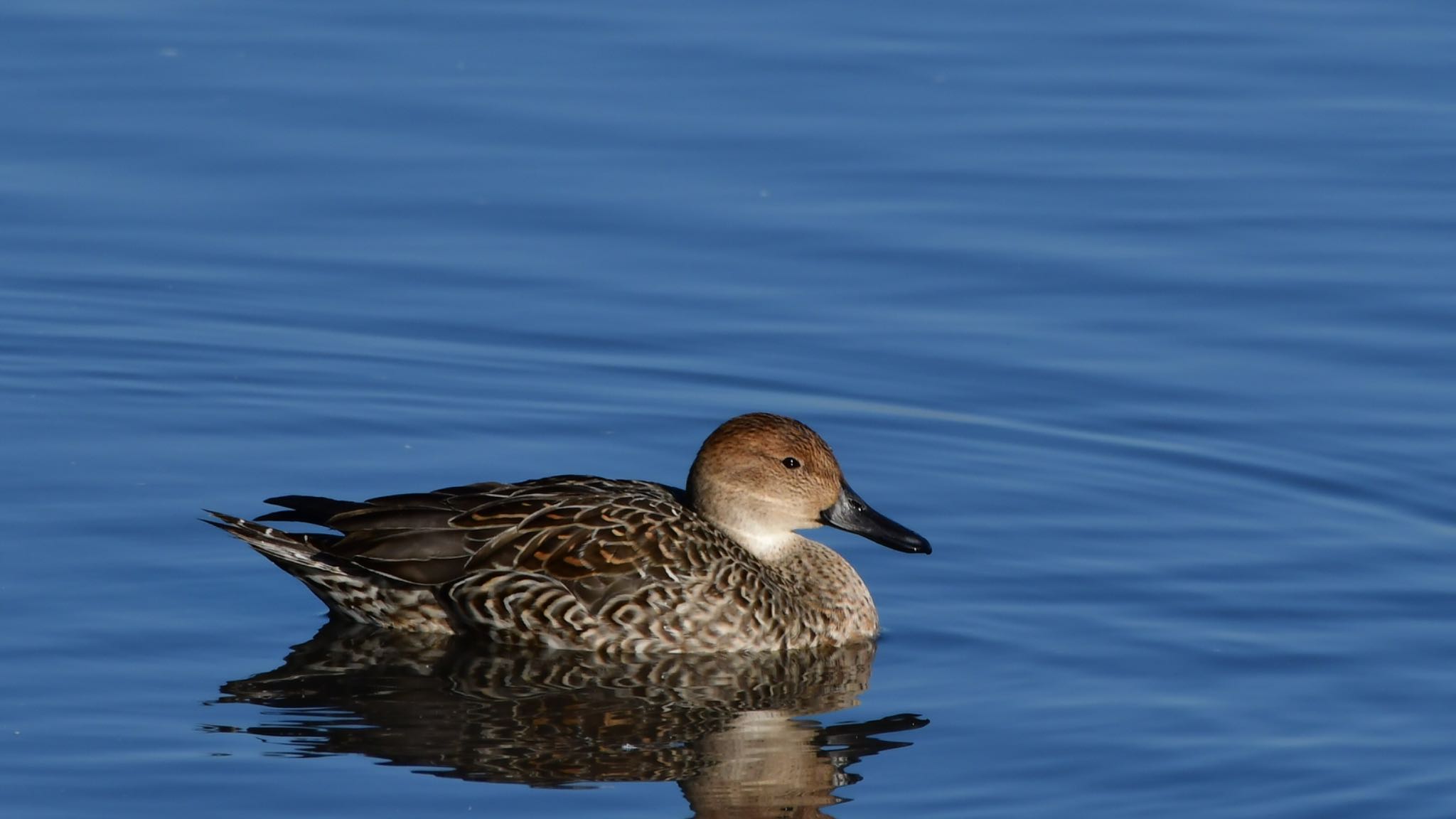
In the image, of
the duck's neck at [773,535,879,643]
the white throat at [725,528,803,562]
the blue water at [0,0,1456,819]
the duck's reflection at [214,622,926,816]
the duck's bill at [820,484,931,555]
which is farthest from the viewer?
the white throat at [725,528,803,562]

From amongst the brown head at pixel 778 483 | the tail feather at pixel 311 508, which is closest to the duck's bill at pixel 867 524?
the brown head at pixel 778 483

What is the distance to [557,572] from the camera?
1152 cm

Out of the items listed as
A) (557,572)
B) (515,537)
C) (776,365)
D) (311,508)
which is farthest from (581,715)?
(776,365)

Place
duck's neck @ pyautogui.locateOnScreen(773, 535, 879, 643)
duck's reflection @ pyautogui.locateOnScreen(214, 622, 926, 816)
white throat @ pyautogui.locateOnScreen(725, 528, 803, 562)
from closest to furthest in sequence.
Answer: duck's reflection @ pyautogui.locateOnScreen(214, 622, 926, 816), duck's neck @ pyautogui.locateOnScreen(773, 535, 879, 643), white throat @ pyautogui.locateOnScreen(725, 528, 803, 562)

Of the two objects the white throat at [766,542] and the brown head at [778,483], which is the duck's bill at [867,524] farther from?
the white throat at [766,542]

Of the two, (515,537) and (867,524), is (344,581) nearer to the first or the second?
(515,537)

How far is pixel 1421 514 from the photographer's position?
12.6 m

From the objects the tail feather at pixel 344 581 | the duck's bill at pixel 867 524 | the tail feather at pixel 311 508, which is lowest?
the tail feather at pixel 344 581

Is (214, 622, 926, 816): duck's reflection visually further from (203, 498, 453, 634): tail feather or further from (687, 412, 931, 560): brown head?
(687, 412, 931, 560): brown head

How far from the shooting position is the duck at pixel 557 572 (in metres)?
11.5

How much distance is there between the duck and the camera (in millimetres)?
11477

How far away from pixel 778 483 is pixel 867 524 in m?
0.44

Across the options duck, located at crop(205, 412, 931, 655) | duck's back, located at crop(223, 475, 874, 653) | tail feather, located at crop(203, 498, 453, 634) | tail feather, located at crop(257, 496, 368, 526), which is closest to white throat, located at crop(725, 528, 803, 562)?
duck, located at crop(205, 412, 931, 655)

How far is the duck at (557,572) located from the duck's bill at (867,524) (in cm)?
2
